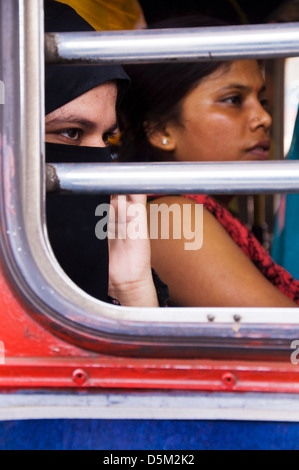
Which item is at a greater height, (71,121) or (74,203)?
(71,121)

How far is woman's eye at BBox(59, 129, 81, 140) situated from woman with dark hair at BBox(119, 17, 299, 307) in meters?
0.45

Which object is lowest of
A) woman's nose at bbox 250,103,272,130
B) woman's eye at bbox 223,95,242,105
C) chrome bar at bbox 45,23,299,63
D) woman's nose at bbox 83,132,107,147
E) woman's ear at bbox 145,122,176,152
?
→ woman's nose at bbox 83,132,107,147

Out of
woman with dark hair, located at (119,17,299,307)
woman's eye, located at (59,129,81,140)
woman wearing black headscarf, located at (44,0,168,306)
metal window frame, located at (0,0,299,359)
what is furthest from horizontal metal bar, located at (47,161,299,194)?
woman with dark hair, located at (119,17,299,307)

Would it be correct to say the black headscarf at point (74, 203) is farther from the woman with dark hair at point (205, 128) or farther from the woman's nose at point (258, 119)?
the woman's nose at point (258, 119)

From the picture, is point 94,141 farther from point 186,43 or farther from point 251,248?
point 251,248

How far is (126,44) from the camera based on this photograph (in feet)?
2.77

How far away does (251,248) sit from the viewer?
1818mm

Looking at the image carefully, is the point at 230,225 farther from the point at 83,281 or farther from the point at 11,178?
the point at 11,178

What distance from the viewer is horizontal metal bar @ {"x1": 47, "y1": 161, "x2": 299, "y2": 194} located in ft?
2.75

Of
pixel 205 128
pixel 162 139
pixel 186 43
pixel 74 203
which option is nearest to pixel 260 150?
pixel 205 128

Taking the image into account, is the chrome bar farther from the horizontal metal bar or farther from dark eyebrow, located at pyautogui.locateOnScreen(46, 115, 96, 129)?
dark eyebrow, located at pyautogui.locateOnScreen(46, 115, 96, 129)

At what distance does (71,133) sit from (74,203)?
0.63 feet

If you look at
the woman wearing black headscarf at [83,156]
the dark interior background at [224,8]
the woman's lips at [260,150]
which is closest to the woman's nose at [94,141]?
the woman wearing black headscarf at [83,156]
